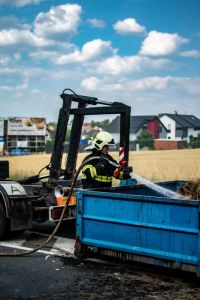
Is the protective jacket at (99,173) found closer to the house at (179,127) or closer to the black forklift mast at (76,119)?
the black forklift mast at (76,119)

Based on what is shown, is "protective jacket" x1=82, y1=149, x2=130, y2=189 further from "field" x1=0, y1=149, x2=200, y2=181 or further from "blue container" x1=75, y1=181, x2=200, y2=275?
"field" x1=0, y1=149, x2=200, y2=181

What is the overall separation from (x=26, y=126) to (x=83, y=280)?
5703cm

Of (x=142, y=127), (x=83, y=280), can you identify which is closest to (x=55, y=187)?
(x=83, y=280)

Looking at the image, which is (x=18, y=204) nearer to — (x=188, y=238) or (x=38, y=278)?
(x=38, y=278)

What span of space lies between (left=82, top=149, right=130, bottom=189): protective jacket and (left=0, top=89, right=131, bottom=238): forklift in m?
0.57

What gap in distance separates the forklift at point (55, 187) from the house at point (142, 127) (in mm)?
83716

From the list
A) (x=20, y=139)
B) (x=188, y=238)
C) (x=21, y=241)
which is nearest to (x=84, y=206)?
(x=188, y=238)

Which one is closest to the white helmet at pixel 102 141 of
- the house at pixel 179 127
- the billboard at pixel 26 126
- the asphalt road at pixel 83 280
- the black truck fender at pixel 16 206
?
the black truck fender at pixel 16 206

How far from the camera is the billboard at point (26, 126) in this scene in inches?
2422

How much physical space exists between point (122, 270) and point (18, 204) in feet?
8.80

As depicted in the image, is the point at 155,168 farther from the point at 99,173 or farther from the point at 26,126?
the point at 26,126

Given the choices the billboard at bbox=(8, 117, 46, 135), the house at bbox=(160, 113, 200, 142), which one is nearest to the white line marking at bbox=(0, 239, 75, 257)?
the billboard at bbox=(8, 117, 46, 135)

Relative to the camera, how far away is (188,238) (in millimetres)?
5949

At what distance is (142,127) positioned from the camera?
98812 mm
